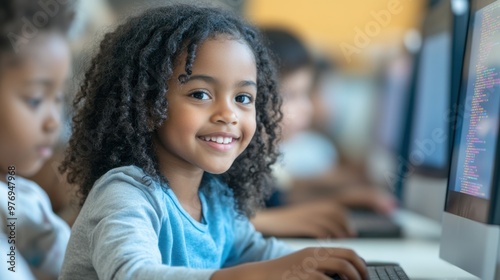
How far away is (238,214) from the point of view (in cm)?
97

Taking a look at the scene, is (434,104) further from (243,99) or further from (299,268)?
(299,268)

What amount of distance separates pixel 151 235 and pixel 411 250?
861 mm

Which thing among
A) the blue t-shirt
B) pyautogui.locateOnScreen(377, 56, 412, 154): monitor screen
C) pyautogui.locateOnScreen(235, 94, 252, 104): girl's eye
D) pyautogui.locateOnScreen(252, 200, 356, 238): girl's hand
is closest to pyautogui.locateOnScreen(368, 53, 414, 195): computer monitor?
pyautogui.locateOnScreen(377, 56, 412, 154): monitor screen

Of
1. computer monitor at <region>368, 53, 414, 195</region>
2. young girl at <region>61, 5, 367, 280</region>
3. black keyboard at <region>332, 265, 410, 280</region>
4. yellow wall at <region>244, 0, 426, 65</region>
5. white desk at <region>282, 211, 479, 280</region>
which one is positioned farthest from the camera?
yellow wall at <region>244, 0, 426, 65</region>

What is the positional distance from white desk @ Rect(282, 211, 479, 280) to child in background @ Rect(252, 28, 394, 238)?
6cm

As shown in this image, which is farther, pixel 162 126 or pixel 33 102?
pixel 33 102

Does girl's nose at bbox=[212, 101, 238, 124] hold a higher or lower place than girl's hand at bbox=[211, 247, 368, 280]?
higher

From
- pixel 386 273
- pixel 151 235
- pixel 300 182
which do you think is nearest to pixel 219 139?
pixel 151 235

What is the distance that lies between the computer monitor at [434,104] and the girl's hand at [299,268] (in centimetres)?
83

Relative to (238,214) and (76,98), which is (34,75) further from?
(238,214)

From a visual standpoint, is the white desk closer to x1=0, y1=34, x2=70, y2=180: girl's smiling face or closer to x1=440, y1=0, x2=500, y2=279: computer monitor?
x1=440, y1=0, x2=500, y2=279: computer monitor

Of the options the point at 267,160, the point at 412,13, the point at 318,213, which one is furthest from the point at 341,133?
the point at 267,160

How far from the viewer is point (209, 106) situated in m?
0.76

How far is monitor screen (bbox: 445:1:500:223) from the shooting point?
33.5 inches
